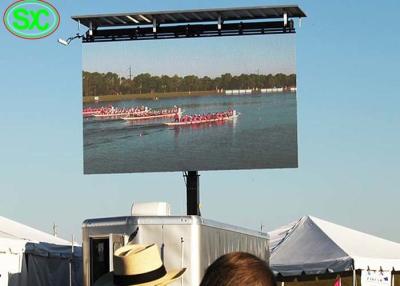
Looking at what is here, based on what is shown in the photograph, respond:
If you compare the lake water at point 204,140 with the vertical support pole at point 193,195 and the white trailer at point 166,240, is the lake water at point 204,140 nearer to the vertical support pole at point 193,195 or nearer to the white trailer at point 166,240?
the vertical support pole at point 193,195

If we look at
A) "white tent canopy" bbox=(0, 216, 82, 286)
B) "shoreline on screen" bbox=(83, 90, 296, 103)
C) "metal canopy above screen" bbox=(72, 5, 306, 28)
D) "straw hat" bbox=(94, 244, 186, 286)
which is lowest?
"white tent canopy" bbox=(0, 216, 82, 286)

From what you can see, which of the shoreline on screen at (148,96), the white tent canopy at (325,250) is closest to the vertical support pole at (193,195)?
the white tent canopy at (325,250)

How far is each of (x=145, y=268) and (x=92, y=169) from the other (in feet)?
81.0

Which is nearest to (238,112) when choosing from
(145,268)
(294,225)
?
(294,225)

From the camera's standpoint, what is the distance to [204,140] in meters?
28.3

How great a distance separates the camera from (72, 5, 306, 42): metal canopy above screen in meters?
28.8

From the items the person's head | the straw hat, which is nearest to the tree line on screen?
the straw hat

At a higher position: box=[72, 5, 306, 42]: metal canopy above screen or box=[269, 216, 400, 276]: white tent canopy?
box=[72, 5, 306, 42]: metal canopy above screen

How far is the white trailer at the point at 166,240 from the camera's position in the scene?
51.0ft

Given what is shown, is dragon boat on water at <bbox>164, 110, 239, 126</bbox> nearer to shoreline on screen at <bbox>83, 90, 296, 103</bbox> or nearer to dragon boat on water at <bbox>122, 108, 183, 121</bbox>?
dragon boat on water at <bbox>122, 108, 183, 121</bbox>

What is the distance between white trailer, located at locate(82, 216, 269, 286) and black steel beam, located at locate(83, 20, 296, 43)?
1189 cm

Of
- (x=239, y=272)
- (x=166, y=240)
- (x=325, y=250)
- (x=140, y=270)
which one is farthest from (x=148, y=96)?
(x=239, y=272)

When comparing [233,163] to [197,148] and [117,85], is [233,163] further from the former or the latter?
[117,85]

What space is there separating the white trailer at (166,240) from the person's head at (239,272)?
1253cm
